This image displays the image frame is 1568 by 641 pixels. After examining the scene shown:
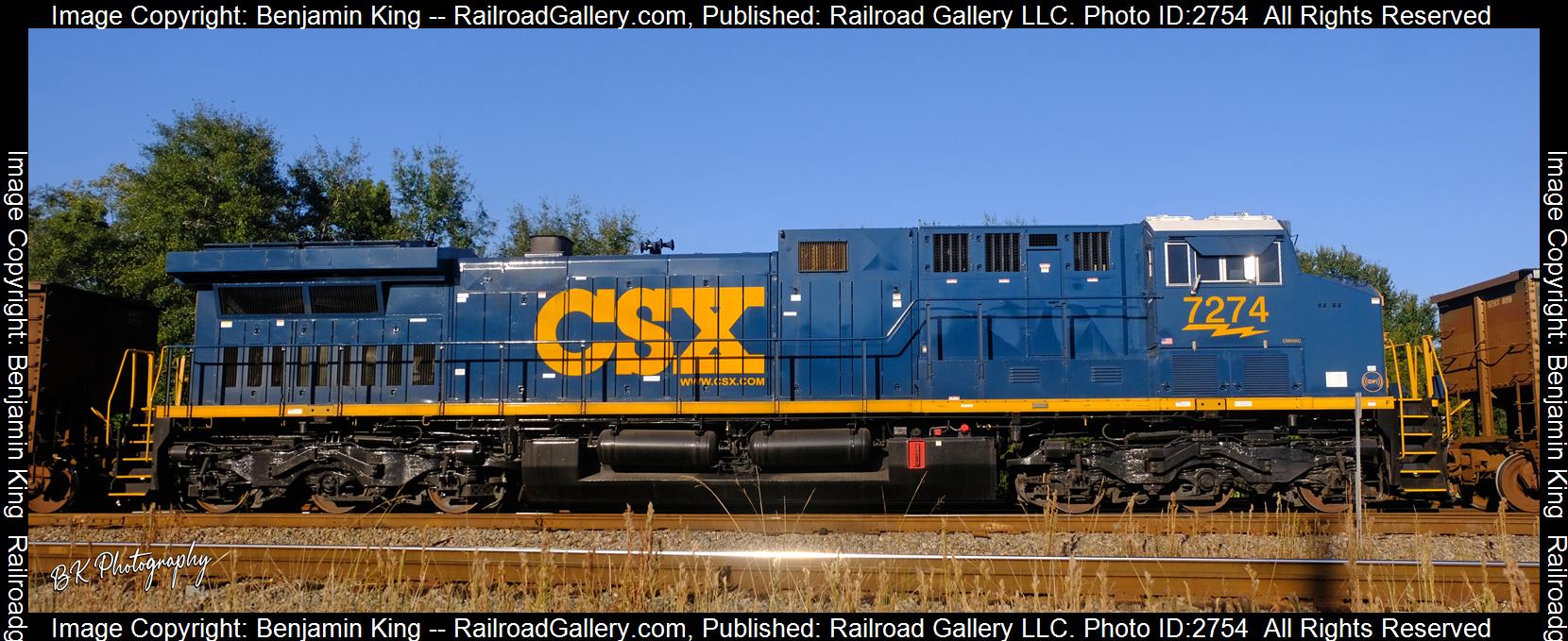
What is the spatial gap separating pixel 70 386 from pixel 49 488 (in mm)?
1343

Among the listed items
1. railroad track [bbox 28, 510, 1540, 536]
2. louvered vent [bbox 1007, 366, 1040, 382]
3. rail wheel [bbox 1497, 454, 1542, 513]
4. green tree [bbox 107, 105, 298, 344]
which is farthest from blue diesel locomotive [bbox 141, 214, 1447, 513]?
green tree [bbox 107, 105, 298, 344]

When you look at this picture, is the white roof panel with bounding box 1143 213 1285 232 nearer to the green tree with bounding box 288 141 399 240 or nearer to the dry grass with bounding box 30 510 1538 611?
the dry grass with bounding box 30 510 1538 611

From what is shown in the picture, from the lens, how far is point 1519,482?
1116 centimetres

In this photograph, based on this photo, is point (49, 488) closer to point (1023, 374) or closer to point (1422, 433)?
point (1023, 374)

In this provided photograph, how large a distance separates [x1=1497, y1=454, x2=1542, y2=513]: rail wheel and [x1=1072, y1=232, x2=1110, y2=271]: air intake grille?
5026mm

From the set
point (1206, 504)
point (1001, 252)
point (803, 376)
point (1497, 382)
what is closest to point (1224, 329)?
point (1206, 504)

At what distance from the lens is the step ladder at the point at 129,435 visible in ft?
39.4

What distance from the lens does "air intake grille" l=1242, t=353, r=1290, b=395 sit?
11.0 metres

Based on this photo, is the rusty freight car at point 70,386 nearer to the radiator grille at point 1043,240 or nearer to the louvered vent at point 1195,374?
the radiator grille at point 1043,240

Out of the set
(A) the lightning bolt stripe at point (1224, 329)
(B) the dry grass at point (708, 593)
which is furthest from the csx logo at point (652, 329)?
(A) the lightning bolt stripe at point (1224, 329)

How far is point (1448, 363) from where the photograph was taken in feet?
43.1

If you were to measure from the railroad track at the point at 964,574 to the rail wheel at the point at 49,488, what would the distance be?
638 centimetres

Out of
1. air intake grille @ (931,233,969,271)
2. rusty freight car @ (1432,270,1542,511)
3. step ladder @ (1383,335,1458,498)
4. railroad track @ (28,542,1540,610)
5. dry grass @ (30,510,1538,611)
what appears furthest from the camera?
air intake grille @ (931,233,969,271)
